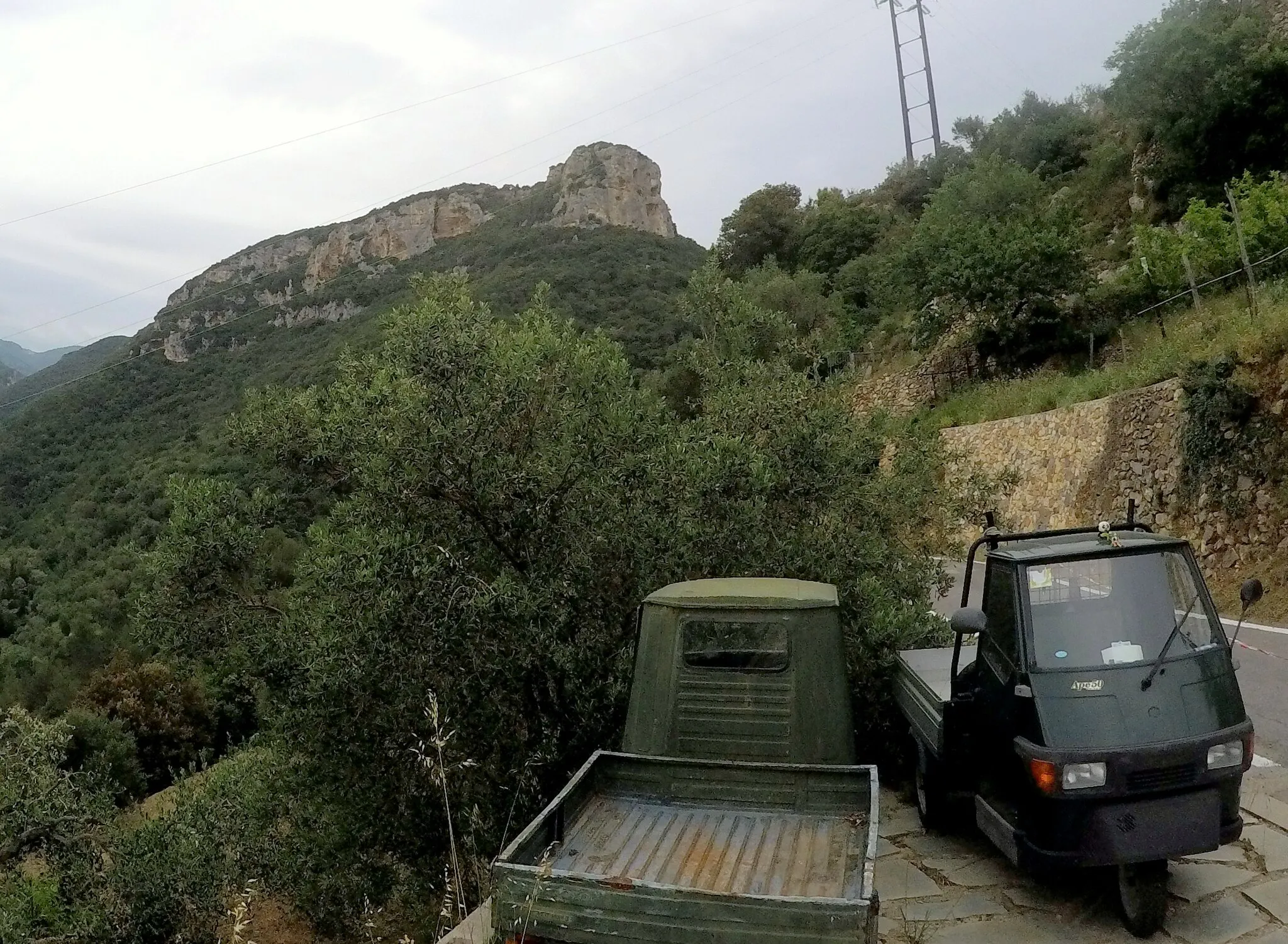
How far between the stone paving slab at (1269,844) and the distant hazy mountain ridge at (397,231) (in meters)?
65.5

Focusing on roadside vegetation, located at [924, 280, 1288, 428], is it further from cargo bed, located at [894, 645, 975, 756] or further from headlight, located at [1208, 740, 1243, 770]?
headlight, located at [1208, 740, 1243, 770]

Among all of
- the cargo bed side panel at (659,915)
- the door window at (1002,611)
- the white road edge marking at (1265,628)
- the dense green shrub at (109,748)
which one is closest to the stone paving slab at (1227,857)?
the door window at (1002,611)

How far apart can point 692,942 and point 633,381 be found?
541 centimetres

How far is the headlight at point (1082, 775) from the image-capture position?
12.8 feet

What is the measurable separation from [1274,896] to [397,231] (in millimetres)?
95513

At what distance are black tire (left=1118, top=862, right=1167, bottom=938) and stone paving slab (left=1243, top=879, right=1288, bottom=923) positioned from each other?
653 millimetres

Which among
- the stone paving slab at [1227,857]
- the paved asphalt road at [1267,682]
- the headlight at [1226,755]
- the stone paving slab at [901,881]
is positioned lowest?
the paved asphalt road at [1267,682]

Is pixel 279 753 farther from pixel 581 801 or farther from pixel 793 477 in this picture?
pixel 793 477

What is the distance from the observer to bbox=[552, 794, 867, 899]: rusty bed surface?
12.7ft

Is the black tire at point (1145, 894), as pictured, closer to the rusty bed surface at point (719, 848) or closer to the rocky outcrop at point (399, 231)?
the rusty bed surface at point (719, 848)

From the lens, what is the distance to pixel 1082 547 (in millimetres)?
4484

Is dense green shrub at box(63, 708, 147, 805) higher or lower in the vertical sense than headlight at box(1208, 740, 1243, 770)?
lower

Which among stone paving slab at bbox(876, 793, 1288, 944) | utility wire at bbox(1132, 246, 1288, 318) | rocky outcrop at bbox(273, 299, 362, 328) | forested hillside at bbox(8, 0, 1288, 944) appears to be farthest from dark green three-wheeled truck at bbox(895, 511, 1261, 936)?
rocky outcrop at bbox(273, 299, 362, 328)

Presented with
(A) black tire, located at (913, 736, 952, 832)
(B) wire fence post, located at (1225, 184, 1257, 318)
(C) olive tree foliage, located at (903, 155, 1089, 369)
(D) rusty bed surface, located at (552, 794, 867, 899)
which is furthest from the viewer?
(C) olive tree foliage, located at (903, 155, 1089, 369)
